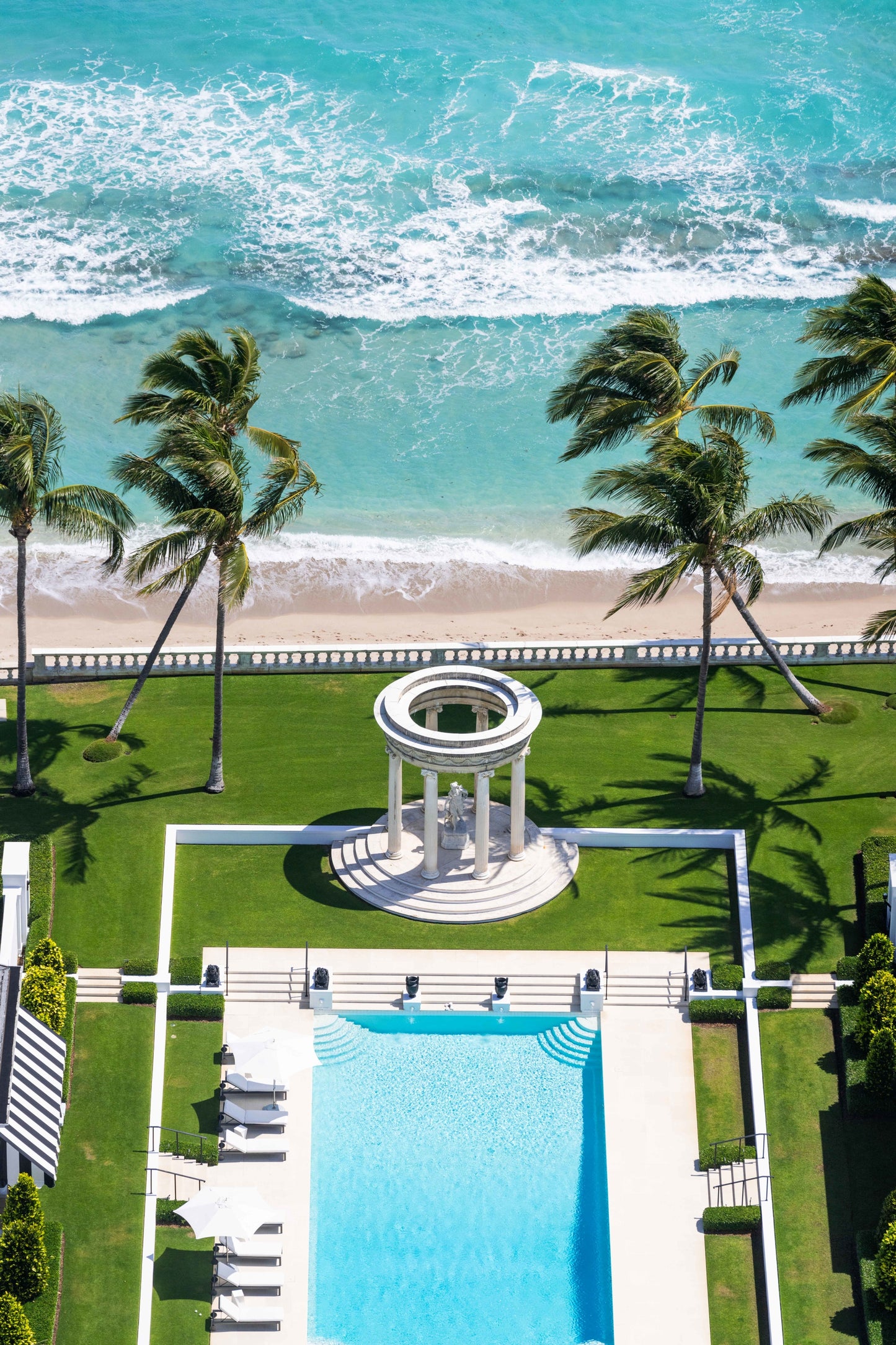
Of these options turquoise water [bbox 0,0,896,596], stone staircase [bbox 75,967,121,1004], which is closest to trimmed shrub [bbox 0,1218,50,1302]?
stone staircase [bbox 75,967,121,1004]

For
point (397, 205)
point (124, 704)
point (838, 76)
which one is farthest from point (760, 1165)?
point (838, 76)

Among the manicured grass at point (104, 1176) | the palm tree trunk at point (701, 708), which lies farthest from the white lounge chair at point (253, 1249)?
the palm tree trunk at point (701, 708)

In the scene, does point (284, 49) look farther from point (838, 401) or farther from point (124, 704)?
point (124, 704)

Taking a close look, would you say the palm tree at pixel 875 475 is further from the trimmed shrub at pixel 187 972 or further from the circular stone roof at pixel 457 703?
the trimmed shrub at pixel 187 972

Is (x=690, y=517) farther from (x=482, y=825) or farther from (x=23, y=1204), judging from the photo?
(x=23, y=1204)

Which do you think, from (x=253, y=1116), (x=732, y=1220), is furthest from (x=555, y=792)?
(x=732, y=1220)

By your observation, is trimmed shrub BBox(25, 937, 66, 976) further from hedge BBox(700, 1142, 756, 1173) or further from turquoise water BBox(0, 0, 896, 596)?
turquoise water BBox(0, 0, 896, 596)
